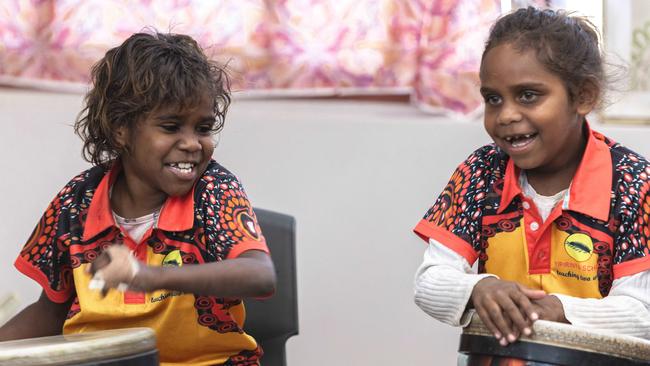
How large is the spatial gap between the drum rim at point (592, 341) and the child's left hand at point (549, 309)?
110mm

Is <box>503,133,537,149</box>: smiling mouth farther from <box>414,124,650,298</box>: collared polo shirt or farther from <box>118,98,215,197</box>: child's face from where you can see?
<box>118,98,215,197</box>: child's face

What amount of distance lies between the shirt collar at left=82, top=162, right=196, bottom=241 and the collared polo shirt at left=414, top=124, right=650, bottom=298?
14.0 inches

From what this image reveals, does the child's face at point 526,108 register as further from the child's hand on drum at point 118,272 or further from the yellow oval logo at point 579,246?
the child's hand on drum at point 118,272

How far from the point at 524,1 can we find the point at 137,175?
1.02 m

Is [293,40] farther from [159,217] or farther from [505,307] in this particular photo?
[505,307]

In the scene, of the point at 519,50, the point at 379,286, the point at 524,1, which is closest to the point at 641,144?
the point at 524,1

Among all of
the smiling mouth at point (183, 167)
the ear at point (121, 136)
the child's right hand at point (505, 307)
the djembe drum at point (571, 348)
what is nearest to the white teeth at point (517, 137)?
the child's right hand at point (505, 307)

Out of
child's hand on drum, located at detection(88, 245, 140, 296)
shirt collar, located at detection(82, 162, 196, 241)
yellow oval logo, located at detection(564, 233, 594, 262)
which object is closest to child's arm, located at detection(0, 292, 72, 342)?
shirt collar, located at detection(82, 162, 196, 241)

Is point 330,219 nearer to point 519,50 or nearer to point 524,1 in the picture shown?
point 524,1

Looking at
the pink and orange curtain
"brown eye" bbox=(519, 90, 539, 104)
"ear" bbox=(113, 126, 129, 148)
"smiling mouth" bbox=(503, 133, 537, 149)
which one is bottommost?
"smiling mouth" bbox=(503, 133, 537, 149)

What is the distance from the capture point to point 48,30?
2410 mm

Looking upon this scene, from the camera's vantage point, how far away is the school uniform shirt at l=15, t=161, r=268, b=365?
1.79m

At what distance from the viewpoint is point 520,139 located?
5.79 ft

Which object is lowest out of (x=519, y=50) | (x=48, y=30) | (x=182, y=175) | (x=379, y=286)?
(x=379, y=286)
